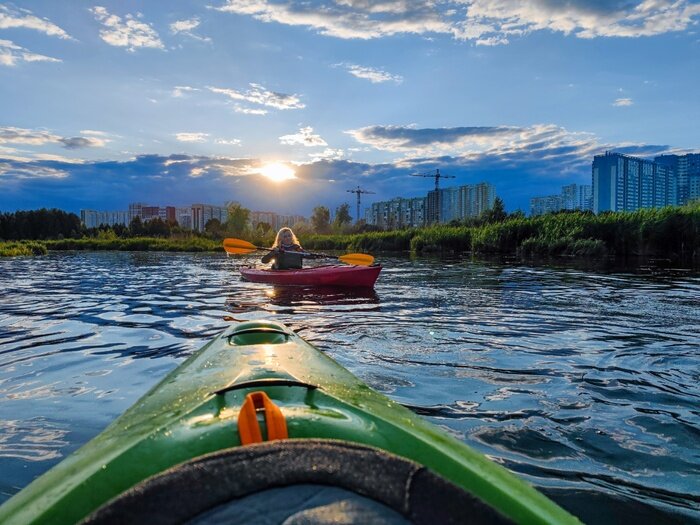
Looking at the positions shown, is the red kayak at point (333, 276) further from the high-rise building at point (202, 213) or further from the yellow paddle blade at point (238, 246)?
the high-rise building at point (202, 213)

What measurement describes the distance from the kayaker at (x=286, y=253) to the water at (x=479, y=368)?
1.83 metres

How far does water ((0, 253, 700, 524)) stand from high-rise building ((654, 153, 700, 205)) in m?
93.4

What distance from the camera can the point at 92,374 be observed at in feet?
12.4

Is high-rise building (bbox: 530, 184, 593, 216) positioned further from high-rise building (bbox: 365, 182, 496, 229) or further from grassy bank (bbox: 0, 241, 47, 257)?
grassy bank (bbox: 0, 241, 47, 257)

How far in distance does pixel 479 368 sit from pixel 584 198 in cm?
12630

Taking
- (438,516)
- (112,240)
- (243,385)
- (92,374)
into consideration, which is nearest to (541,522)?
(438,516)

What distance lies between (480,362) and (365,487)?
326 cm

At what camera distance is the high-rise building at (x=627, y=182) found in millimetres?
84250

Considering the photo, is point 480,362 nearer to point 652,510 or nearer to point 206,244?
point 652,510

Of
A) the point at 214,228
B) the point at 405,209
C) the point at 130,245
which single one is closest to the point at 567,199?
the point at 405,209

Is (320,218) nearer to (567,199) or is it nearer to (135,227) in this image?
(135,227)

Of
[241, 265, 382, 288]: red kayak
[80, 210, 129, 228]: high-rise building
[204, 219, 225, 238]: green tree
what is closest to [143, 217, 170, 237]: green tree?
[204, 219, 225, 238]: green tree

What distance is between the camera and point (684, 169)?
96750 mm

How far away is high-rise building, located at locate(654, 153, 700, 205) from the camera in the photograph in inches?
3462
